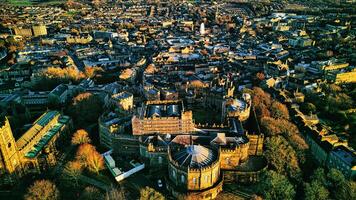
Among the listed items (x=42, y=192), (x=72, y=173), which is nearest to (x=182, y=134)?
(x=72, y=173)

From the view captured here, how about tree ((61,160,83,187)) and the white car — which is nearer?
the white car

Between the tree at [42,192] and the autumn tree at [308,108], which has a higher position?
the tree at [42,192]

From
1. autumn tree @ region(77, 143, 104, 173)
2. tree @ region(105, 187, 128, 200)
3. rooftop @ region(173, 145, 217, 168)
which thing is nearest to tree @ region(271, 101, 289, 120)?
rooftop @ region(173, 145, 217, 168)

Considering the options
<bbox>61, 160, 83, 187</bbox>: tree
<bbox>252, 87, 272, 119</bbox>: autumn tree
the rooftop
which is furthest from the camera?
<bbox>252, 87, 272, 119</bbox>: autumn tree

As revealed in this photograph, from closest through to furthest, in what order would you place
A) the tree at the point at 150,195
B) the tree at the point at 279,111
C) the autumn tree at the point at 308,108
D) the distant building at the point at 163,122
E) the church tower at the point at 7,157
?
1. the tree at the point at 150,195
2. the church tower at the point at 7,157
3. the distant building at the point at 163,122
4. the tree at the point at 279,111
5. the autumn tree at the point at 308,108

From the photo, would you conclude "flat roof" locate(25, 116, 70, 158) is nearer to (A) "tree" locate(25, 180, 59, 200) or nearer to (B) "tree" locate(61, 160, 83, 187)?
(B) "tree" locate(61, 160, 83, 187)

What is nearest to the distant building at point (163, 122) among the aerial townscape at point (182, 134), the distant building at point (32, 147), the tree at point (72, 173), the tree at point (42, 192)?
the aerial townscape at point (182, 134)

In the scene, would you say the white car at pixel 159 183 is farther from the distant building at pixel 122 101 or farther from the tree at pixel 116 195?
the distant building at pixel 122 101

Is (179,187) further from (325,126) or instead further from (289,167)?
(325,126)
